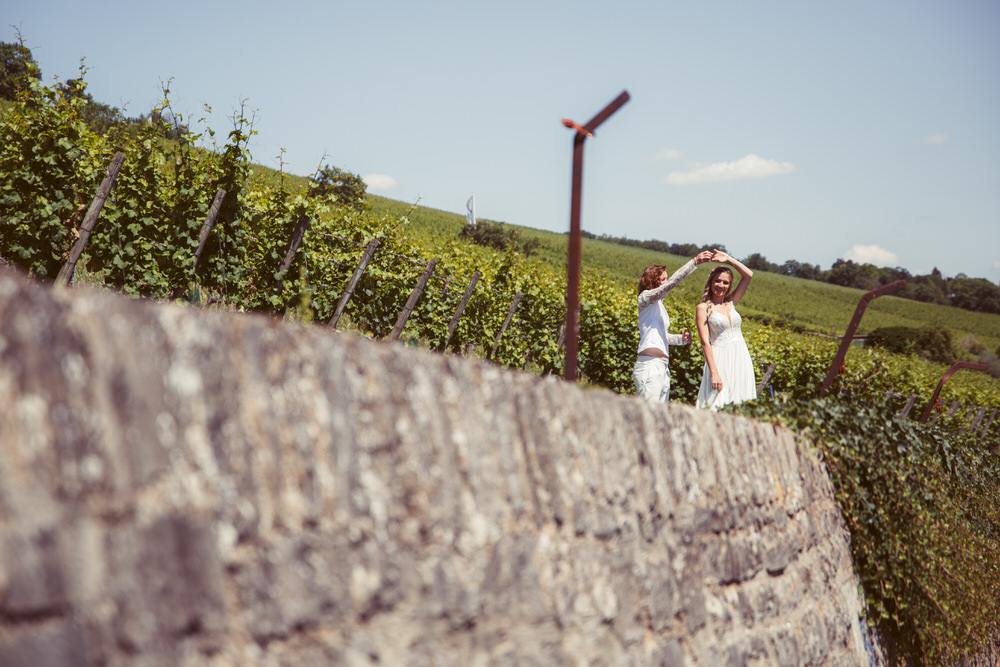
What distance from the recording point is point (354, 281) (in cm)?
812

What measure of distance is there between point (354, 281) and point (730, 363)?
4.52 meters

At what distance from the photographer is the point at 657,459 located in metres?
2.49

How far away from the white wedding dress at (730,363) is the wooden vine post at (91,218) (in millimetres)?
5427

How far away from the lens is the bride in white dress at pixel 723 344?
5707 millimetres

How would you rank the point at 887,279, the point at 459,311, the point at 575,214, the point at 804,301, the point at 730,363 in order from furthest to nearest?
the point at 887,279, the point at 804,301, the point at 459,311, the point at 730,363, the point at 575,214

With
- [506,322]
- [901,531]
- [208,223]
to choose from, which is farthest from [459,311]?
[901,531]

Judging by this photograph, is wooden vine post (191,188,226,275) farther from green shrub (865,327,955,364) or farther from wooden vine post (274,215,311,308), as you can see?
green shrub (865,327,955,364)

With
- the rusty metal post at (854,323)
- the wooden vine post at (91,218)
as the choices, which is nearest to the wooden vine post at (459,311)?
the wooden vine post at (91,218)

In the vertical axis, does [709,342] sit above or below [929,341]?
above

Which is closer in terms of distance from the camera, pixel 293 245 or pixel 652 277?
pixel 652 277

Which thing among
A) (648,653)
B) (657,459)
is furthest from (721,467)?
(648,653)

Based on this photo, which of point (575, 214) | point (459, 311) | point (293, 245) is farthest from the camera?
point (459, 311)

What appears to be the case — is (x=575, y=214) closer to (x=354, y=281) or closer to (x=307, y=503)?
(x=307, y=503)

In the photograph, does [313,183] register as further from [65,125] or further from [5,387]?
[5,387]
